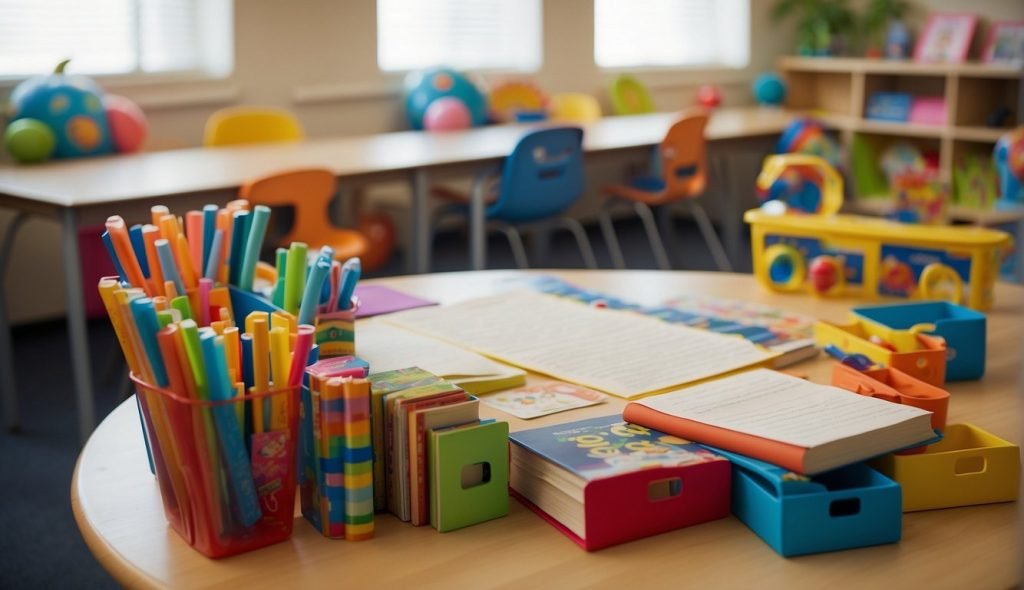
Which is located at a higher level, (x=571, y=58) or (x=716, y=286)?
(x=571, y=58)

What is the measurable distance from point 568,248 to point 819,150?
1272mm

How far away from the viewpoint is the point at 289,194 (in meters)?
2.99

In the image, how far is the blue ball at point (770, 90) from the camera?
5.95 m

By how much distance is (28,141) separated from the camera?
11.1 feet

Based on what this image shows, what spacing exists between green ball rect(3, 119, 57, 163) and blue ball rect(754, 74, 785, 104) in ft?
12.4

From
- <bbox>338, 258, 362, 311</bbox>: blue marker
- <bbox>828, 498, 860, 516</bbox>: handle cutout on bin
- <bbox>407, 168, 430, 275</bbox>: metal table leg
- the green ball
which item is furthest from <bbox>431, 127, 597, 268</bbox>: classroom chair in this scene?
<bbox>828, 498, 860, 516</bbox>: handle cutout on bin

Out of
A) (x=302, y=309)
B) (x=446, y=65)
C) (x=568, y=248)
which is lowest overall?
(x=568, y=248)

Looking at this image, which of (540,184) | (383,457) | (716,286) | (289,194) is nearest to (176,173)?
(289,194)

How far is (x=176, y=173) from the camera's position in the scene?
313cm

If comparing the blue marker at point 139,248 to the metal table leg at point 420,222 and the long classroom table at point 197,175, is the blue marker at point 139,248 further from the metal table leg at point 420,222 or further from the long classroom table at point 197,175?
the metal table leg at point 420,222

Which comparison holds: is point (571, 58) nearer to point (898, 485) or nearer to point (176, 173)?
point (176, 173)

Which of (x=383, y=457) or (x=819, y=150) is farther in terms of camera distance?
(x=819, y=150)

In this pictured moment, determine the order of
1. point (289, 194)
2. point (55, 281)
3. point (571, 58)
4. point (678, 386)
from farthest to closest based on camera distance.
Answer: point (571, 58) → point (55, 281) → point (289, 194) → point (678, 386)

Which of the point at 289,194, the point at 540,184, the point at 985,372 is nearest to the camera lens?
the point at 985,372
